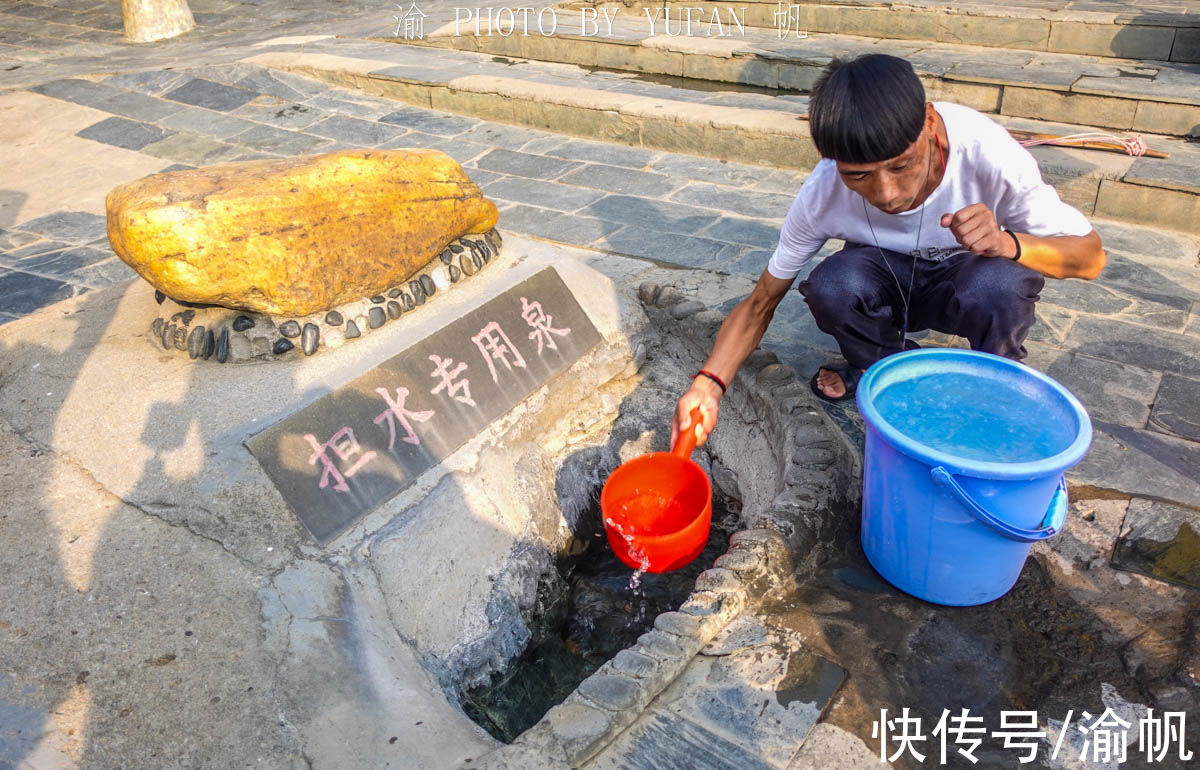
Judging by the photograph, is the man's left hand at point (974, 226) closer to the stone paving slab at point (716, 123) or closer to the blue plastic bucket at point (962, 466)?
the blue plastic bucket at point (962, 466)

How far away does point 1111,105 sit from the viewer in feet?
18.6

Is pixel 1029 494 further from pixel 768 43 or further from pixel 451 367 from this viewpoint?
pixel 768 43

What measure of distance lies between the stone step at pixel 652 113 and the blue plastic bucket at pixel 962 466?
122 inches

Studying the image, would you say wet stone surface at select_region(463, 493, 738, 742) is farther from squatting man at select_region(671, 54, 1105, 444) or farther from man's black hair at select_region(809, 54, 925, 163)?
man's black hair at select_region(809, 54, 925, 163)

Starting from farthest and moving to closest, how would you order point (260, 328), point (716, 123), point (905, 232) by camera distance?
point (716, 123) < point (260, 328) < point (905, 232)

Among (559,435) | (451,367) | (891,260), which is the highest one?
(891,260)

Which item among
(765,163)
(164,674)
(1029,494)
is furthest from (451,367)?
(765,163)

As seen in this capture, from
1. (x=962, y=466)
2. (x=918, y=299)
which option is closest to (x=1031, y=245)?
(x=918, y=299)

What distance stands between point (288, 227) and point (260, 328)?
357mm

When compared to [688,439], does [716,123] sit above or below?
above

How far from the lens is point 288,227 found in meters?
2.91

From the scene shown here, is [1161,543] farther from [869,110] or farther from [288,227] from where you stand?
[288,227]

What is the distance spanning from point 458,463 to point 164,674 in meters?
1.08

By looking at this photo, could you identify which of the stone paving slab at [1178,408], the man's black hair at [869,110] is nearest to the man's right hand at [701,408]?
the man's black hair at [869,110]
